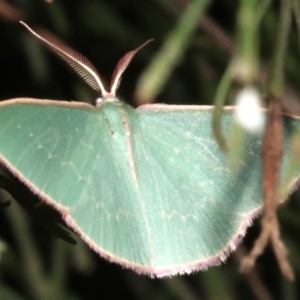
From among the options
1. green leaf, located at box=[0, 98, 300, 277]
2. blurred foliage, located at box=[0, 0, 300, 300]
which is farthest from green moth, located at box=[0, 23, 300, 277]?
blurred foliage, located at box=[0, 0, 300, 300]

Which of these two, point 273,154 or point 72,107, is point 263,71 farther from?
point 273,154

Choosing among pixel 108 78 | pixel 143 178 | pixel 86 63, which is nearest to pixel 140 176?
pixel 143 178

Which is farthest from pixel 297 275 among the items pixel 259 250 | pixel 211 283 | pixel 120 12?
pixel 259 250

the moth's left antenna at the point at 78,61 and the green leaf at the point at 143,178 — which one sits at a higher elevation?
the moth's left antenna at the point at 78,61

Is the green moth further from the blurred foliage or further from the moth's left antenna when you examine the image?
the blurred foliage

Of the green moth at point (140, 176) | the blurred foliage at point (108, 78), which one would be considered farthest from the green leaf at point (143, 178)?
the blurred foliage at point (108, 78)

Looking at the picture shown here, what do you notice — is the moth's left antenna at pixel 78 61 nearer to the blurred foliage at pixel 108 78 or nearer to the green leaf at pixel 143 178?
the green leaf at pixel 143 178

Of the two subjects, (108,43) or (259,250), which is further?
(108,43)
